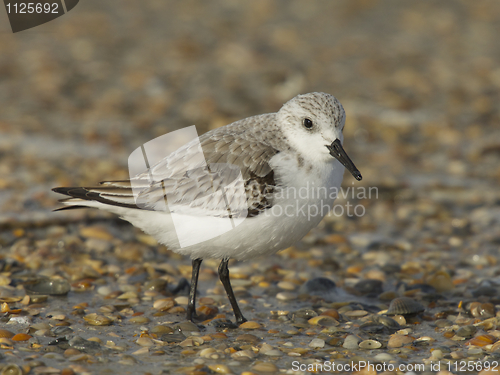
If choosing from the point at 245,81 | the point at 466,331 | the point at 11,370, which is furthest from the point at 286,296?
the point at 245,81

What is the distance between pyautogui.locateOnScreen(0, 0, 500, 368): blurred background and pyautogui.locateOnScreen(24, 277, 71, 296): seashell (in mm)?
129

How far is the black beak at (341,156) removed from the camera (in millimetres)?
5203

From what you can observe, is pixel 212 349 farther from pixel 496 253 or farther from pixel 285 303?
pixel 496 253

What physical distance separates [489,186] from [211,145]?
5.41m

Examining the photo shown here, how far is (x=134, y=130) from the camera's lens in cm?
1027

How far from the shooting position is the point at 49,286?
231 inches

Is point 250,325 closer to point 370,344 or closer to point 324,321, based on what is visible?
point 324,321

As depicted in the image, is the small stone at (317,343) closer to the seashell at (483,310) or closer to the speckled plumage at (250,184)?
the speckled plumage at (250,184)

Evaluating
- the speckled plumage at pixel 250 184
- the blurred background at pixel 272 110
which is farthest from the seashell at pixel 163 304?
the speckled plumage at pixel 250 184

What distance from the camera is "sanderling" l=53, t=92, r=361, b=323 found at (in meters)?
5.14

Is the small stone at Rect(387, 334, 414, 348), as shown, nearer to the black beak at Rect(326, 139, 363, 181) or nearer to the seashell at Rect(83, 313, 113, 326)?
the black beak at Rect(326, 139, 363, 181)

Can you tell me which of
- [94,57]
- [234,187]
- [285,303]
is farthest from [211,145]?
[94,57]

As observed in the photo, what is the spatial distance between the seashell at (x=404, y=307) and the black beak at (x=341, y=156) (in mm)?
1387

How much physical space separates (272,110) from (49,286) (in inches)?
242
